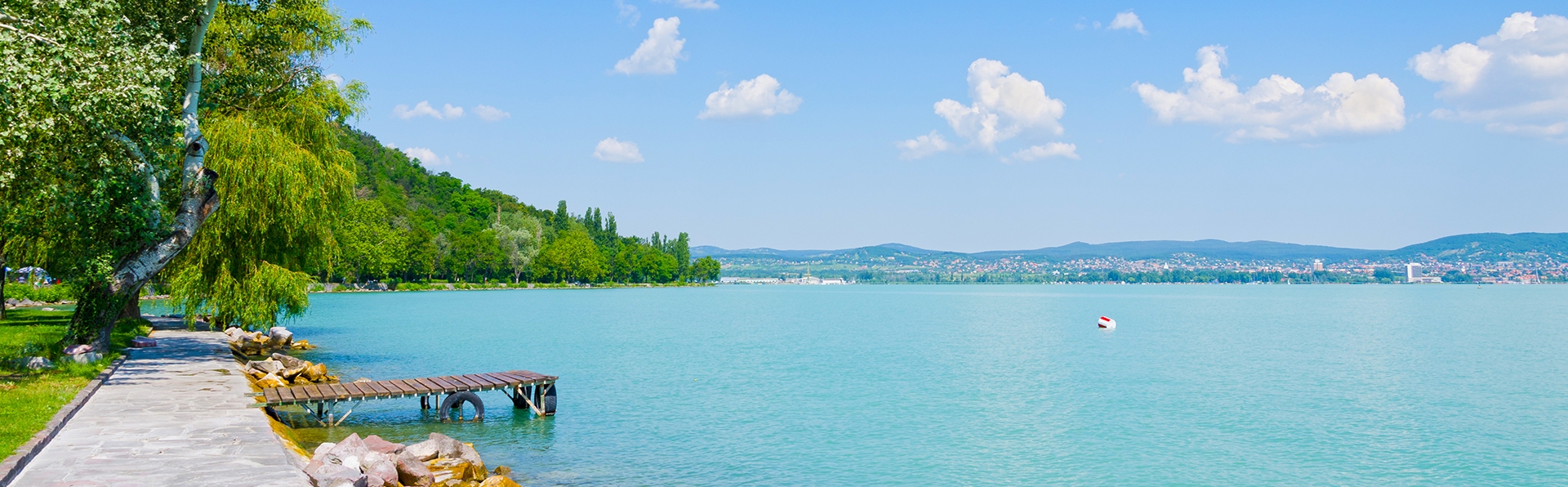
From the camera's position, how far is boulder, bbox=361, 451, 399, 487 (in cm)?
1216

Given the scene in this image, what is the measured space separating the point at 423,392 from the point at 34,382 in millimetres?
6549

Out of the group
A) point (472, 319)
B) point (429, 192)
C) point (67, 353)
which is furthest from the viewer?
point (429, 192)

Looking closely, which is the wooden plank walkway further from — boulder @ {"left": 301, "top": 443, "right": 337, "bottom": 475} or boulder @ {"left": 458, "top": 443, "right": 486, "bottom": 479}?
boulder @ {"left": 458, "top": 443, "right": 486, "bottom": 479}

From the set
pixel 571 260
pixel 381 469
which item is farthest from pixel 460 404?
pixel 571 260

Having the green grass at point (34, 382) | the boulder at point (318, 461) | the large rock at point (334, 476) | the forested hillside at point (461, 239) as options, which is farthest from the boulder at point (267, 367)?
the forested hillside at point (461, 239)

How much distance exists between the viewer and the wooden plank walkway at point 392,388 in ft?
60.7

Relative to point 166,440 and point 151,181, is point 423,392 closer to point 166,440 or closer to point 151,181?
point 151,181

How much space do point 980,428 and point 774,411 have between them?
535 cm

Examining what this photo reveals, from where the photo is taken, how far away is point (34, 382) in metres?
16.8

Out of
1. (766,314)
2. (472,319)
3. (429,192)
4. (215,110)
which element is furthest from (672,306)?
(429,192)

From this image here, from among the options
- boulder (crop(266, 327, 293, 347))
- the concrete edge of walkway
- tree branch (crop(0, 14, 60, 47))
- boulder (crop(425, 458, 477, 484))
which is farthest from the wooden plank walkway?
boulder (crop(266, 327, 293, 347))

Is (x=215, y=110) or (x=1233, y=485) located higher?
(x=215, y=110)

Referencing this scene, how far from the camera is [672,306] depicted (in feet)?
321

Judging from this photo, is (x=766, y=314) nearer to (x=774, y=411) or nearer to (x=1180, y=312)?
(x=1180, y=312)
